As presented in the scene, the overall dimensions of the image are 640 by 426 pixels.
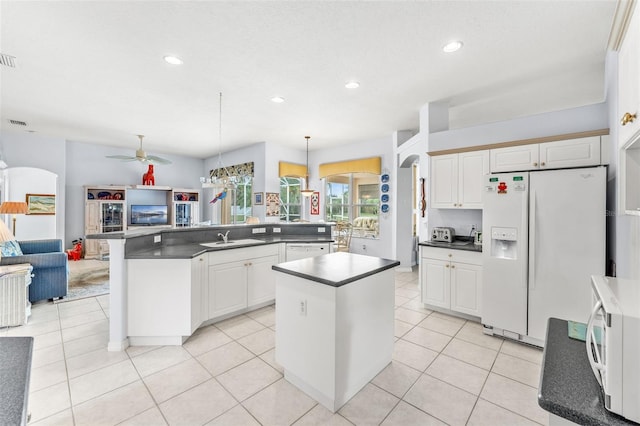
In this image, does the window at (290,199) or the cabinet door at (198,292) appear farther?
the window at (290,199)

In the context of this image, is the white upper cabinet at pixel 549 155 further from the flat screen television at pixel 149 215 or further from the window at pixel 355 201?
the flat screen television at pixel 149 215

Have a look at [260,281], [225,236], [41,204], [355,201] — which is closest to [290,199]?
[355,201]

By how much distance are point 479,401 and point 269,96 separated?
12.9ft

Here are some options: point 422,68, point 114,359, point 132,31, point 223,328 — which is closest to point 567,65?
point 422,68

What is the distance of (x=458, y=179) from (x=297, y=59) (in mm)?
2498

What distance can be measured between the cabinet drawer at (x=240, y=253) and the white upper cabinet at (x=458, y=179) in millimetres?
2351

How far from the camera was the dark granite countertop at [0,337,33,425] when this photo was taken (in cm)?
69

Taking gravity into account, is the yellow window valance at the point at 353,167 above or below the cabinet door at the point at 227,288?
above

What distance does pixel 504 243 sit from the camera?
2.90 meters

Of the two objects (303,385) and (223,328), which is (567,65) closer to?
(303,385)

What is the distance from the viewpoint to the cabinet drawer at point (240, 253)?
3086mm

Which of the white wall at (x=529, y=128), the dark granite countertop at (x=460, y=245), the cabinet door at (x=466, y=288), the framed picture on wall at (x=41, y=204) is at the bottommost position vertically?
the cabinet door at (x=466, y=288)

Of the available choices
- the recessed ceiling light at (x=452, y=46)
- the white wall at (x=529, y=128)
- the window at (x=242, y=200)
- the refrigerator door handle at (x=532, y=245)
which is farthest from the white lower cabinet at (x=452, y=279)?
the window at (x=242, y=200)

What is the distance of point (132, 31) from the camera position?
2.38m
